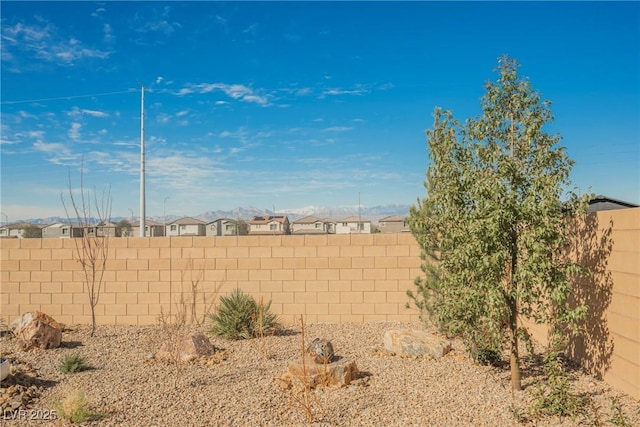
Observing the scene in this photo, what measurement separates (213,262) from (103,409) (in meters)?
5.02

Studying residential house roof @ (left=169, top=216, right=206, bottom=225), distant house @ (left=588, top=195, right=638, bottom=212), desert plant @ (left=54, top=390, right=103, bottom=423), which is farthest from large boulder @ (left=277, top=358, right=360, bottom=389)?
residential house roof @ (left=169, top=216, right=206, bottom=225)

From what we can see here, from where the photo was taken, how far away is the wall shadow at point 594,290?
5898mm

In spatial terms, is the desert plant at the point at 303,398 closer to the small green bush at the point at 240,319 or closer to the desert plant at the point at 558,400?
the desert plant at the point at 558,400

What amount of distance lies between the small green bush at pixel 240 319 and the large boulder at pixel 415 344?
2.35m

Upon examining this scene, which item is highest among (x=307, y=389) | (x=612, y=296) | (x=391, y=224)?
(x=391, y=224)

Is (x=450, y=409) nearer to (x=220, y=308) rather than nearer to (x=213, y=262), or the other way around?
(x=220, y=308)

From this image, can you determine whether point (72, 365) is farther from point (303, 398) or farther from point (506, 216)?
point (506, 216)

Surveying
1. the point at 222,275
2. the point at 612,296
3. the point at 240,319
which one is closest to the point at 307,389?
the point at 240,319

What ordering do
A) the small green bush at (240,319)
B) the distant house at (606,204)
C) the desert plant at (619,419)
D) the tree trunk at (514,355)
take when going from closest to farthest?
the desert plant at (619,419) → the tree trunk at (514,355) → the small green bush at (240,319) → the distant house at (606,204)

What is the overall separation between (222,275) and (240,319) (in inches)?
63.1

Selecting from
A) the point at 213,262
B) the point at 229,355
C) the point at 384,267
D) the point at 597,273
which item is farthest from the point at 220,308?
the point at 597,273

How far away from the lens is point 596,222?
6113 millimetres

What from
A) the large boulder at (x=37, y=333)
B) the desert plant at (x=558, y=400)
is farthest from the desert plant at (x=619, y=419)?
the large boulder at (x=37, y=333)

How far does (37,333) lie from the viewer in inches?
323
